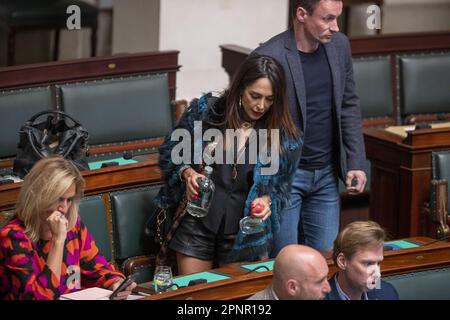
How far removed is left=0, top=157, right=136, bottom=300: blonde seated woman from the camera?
3645mm

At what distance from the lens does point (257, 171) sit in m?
4.36

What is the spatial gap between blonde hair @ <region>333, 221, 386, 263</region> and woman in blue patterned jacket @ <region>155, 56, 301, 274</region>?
0.42 m

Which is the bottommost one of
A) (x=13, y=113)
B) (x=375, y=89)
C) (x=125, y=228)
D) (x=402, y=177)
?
(x=125, y=228)

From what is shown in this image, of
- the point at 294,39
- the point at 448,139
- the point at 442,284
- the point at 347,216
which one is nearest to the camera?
the point at 442,284

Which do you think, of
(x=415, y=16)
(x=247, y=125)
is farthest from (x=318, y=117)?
(x=415, y=16)

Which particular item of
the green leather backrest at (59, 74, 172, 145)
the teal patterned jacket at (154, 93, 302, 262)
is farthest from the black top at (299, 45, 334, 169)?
the green leather backrest at (59, 74, 172, 145)

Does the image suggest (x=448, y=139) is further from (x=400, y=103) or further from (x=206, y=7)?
(x=206, y=7)

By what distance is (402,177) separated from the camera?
5762 mm

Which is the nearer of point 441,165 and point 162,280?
point 162,280

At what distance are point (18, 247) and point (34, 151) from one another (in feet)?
3.97

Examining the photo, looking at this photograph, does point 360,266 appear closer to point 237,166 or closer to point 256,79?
point 237,166

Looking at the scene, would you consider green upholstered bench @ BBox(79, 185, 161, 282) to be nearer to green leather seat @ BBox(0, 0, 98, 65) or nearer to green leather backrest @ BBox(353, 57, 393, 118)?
green leather backrest @ BBox(353, 57, 393, 118)

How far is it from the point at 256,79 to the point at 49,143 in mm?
1052

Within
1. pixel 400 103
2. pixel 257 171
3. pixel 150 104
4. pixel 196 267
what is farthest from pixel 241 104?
pixel 400 103
